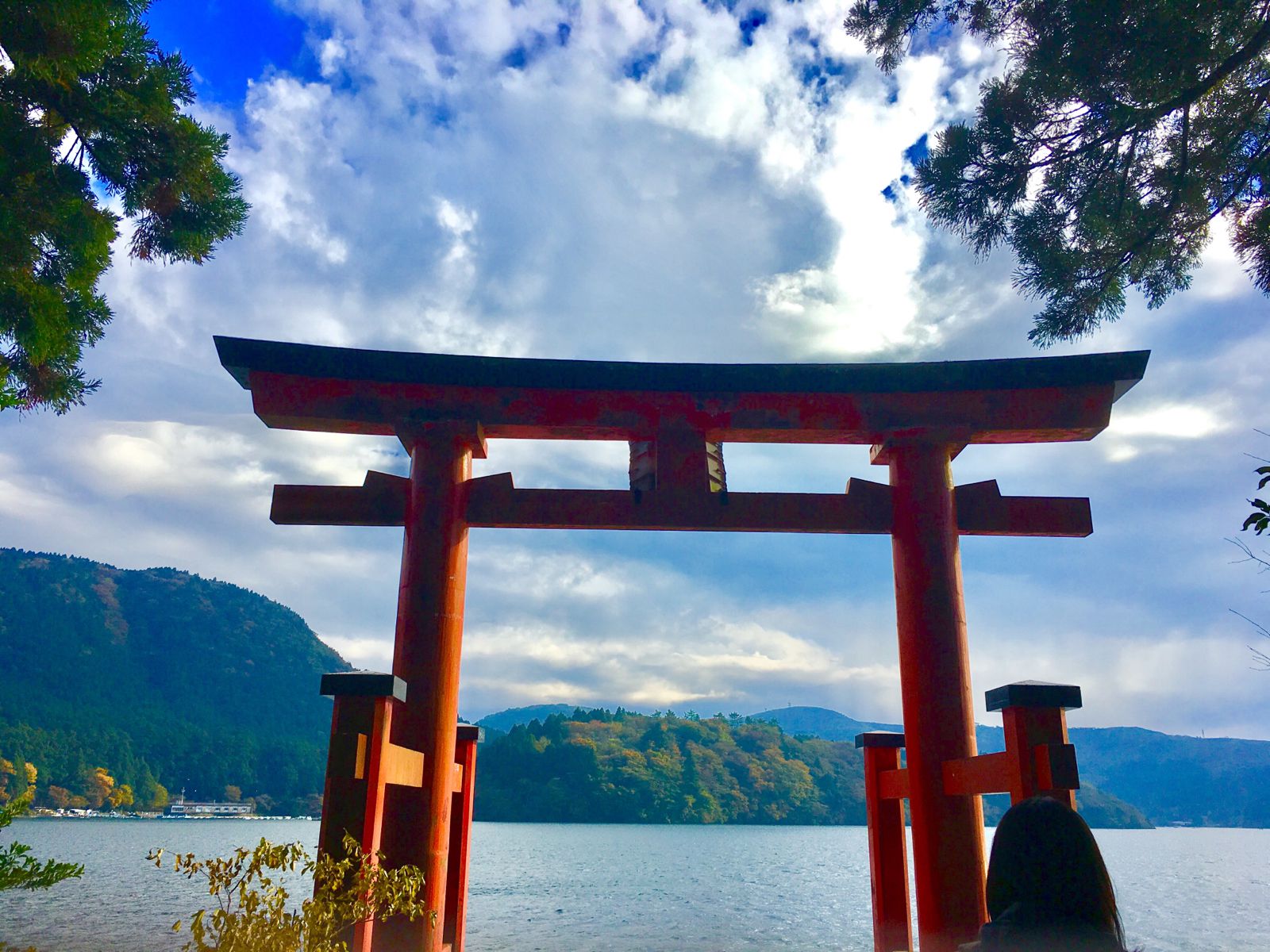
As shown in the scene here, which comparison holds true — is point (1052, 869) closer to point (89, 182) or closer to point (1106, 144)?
point (1106, 144)

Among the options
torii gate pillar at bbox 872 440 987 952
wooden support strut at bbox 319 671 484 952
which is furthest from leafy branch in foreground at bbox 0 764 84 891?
torii gate pillar at bbox 872 440 987 952

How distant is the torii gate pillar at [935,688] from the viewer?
4.29 m

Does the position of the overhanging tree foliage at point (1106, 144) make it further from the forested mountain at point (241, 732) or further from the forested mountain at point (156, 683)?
the forested mountain at point (156, 683)

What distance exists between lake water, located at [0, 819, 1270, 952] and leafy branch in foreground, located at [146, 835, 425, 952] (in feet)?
45.5

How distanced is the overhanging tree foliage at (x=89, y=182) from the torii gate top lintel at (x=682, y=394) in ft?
3.60

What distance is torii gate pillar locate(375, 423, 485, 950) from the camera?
4.30m

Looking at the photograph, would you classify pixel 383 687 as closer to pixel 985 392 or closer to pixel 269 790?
pixel 985 392

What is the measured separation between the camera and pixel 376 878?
337 cm

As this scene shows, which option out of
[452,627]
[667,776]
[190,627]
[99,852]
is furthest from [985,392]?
[190,627]

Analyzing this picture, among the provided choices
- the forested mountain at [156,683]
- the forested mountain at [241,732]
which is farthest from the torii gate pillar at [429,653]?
the forested mountain at [156,683]

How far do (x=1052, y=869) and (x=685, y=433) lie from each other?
141 inches

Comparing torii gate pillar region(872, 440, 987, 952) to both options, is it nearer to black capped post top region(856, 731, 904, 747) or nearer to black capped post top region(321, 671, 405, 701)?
black capped post top region(856, 731, 904, 747)

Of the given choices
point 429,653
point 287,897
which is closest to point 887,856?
point 429,653

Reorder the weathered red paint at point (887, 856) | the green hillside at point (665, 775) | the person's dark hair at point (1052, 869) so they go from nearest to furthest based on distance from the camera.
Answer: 1. the person's dark hair at point (1052, 869)
2. the weathered red paint at point (887, 856)
3. the green hillside at point (665, 775)
